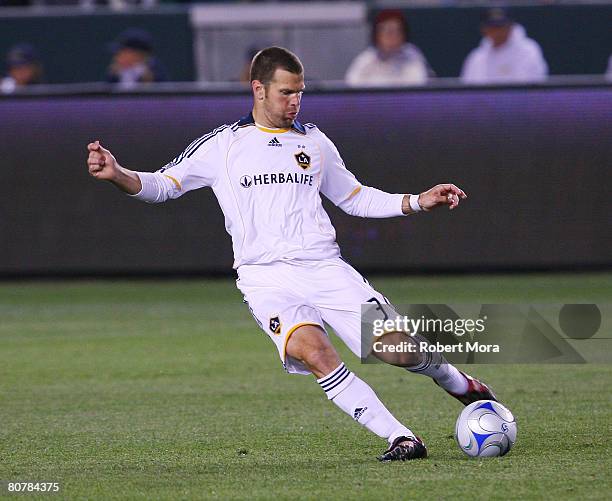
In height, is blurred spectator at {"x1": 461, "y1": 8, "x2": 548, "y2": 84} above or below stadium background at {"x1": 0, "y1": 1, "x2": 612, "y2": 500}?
above

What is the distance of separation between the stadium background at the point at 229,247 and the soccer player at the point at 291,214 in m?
0.46

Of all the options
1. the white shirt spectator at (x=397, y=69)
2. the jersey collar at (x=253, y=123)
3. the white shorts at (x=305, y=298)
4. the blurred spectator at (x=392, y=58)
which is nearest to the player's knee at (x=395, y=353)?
the white shorts at (x=305, y=298)

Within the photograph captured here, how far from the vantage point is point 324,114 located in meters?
15.7

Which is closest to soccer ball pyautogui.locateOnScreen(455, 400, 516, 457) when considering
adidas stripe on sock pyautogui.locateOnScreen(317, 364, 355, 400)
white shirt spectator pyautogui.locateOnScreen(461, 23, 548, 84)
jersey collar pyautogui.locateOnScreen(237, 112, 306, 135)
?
adidas stripe on sock pyautogui.locateOnScreen(317, 364, 355, 400)

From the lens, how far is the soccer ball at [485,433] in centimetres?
643

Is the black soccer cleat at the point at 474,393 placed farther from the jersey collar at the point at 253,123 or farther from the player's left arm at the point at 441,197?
the jersey collar at the point at 253,123

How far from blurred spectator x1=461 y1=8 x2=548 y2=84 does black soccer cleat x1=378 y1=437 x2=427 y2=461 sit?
10987mm

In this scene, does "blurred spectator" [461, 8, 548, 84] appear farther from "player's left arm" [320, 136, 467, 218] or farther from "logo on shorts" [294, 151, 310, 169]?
"logo on shorts" [294, 151, 310, 169]

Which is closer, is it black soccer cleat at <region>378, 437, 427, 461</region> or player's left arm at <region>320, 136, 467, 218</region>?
black soccer cleat at <region>378, 437, 427, 461</region>

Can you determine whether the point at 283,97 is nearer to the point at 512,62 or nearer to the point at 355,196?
the point at 355,196

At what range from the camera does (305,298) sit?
667 cm

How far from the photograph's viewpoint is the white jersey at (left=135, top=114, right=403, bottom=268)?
6762 mm

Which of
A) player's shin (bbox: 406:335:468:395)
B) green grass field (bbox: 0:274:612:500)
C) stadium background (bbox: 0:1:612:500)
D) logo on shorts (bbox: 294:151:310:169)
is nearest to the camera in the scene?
green grass field (bbox: 0:274:612:500)

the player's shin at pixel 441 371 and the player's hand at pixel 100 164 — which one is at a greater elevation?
the player's hand at pixel 100 164
